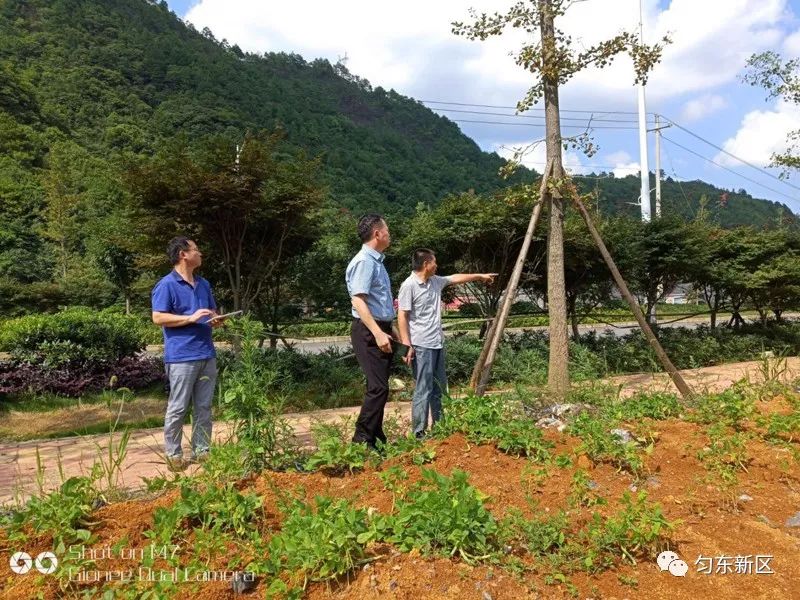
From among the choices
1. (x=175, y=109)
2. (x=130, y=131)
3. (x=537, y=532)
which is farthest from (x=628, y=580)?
(x=175, y=109)

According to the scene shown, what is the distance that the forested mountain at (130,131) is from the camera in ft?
82.1

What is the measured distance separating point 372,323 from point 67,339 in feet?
18.9

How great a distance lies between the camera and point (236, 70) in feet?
196

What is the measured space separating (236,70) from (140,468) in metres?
62.6

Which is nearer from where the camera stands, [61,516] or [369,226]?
[61,516]

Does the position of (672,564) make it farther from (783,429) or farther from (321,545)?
(783,429)

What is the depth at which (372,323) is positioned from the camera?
3643 millimetres

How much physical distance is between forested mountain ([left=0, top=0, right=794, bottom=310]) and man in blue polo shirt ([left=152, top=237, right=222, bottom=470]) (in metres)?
7.28

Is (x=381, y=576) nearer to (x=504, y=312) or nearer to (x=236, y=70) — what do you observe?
(x=504, y=312)

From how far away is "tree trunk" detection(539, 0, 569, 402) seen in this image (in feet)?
18.9

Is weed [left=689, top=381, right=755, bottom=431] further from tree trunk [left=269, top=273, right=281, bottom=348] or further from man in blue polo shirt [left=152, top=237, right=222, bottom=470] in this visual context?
tree trunk [left=269, top=273, right=281, bottom=348]

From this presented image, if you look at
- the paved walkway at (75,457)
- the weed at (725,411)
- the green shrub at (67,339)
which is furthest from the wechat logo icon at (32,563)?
the green shrub at (67,339)

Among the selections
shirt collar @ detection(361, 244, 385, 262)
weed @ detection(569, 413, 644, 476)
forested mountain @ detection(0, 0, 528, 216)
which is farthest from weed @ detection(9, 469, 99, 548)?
forested mountain @ detection(0, 0, 528, 216)

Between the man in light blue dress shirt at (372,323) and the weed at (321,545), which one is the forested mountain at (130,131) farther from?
the weed at (321,545)
